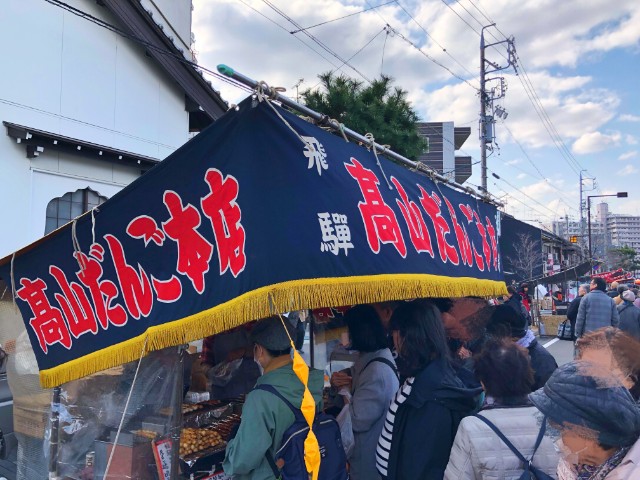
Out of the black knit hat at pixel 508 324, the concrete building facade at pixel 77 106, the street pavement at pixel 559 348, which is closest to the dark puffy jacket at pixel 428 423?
the black knit hat at pixel 508 324

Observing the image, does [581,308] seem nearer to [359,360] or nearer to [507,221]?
[507,221]

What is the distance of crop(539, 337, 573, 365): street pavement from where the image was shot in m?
12.5

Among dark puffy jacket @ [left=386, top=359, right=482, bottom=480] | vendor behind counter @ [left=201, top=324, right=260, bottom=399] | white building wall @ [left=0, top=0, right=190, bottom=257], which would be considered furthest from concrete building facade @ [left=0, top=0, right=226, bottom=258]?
dark puffy jacket @ [left=386, top=359, right=482, bottom=480]

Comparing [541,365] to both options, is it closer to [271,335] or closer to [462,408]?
[462,408]

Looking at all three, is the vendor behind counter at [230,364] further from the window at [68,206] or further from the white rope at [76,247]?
the window at [68,206]

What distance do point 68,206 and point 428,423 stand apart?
9269mm

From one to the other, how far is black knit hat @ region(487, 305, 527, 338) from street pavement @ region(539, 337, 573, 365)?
9025mm

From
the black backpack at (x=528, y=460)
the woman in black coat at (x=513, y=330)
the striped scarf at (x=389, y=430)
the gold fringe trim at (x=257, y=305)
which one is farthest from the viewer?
the woman in black coat at (x=513, y=330)

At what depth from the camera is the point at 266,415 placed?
2410mm

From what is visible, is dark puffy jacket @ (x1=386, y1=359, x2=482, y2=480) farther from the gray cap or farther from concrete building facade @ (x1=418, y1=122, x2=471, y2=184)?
concrete building facade @ (x1=418, y1=122, x2=471, y2=184)

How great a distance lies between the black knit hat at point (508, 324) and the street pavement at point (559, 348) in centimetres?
902

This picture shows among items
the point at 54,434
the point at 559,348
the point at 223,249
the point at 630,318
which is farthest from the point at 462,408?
the point at 559,348

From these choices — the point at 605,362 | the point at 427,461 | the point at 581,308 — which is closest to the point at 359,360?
the point at 427,461

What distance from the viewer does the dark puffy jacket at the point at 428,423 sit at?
104 inches
